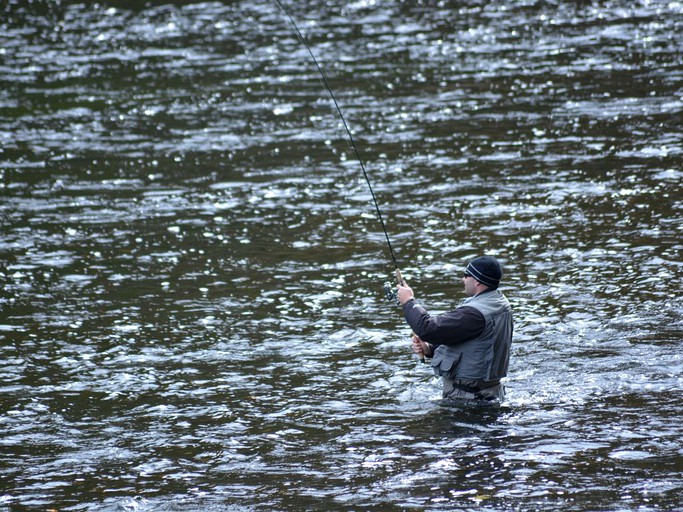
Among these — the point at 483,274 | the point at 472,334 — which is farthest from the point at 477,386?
the point at 483,274

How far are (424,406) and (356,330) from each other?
2391 mm

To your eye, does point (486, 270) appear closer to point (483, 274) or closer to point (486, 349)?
point (483, 274)

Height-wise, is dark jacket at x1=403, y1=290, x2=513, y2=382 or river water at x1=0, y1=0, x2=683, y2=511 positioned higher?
dark jacket at x1=403, y1=290, x2=513, y2=382

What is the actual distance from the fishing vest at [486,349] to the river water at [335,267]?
44 cm

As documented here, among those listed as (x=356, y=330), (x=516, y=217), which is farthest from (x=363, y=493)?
(x=516, y=217)

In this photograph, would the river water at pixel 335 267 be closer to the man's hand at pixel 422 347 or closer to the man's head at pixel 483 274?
the man's hand at pixel 422 347

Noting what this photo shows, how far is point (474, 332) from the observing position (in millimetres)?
9391

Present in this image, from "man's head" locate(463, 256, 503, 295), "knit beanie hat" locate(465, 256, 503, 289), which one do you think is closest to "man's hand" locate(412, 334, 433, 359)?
"man's head" locate(463, 256, 503, 295)

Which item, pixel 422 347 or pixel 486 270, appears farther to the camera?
pixel 422 347

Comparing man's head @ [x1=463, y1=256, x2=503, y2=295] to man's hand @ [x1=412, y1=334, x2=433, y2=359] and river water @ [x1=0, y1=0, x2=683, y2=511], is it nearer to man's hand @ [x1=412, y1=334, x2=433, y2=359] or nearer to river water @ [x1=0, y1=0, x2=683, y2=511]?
man's hand @ [x1=412, y1=334, x2=433, y2=359]

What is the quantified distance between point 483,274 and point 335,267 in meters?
5.33

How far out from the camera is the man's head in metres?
9.37

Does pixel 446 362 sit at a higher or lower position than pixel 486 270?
lower

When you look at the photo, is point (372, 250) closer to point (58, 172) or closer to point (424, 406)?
point (424, 406)
